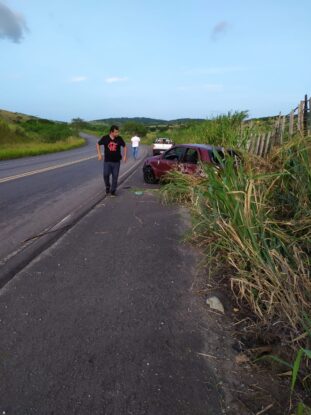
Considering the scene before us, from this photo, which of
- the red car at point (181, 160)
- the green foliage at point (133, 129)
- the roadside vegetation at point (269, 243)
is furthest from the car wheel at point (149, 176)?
the green foliage at point (133, 129)

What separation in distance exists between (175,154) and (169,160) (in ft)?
1.56

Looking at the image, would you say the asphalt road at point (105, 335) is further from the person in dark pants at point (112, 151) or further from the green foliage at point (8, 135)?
the green foliage at point (8, 135)

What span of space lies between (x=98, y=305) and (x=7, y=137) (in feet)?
118

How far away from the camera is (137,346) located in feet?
9.98

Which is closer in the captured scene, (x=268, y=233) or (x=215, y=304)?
(x=215, y=304)

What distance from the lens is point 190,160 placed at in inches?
410

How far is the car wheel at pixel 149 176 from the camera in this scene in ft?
42.4

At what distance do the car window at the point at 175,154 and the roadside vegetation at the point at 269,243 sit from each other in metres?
5.06

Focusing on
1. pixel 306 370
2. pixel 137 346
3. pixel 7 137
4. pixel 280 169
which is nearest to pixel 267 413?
pixel 306 370

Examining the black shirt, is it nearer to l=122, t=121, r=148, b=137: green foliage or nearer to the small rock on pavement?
the small rock on pavement

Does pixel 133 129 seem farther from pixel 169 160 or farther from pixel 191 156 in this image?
pixel 191 156

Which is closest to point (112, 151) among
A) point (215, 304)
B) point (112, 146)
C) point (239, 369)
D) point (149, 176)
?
point (112, 146)

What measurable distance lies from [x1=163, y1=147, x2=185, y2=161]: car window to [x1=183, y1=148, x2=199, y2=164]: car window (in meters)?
0.40

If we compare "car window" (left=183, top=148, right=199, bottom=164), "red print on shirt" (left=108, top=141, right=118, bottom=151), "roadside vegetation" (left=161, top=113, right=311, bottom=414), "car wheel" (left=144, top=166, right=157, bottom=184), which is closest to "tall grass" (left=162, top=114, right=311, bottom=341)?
"roadside vegetation" (left=161, top=113, right=311, bottom=414)
